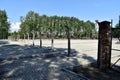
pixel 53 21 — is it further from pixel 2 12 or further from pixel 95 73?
pixel 95 73

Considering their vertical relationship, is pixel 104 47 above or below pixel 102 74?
above

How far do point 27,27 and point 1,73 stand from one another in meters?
45.7

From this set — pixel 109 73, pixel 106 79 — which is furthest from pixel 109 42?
pixel 106 79

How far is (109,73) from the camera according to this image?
6965 millimetres

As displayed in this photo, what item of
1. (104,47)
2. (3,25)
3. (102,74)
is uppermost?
(3,25)

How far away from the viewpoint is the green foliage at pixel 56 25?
53844 mm

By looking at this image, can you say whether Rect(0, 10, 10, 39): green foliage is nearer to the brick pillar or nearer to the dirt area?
the brick pillar

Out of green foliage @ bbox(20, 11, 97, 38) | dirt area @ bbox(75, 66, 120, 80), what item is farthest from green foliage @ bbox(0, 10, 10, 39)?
dirt area @ bbox(75, 66, 120, 80)

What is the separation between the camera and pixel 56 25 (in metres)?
74.2

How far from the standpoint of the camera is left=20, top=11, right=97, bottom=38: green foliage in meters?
53.8

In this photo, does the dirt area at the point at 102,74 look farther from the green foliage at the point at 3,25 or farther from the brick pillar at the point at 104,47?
the green foliage at the point at 3,25

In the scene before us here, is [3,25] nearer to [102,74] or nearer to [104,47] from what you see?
[104,47]

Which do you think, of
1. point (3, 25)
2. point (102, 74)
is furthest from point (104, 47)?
point (3, 25)

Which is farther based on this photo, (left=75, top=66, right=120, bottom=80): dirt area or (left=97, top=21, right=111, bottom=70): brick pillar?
(left=97, top=21, right=111, bottom=70): brick pillar
